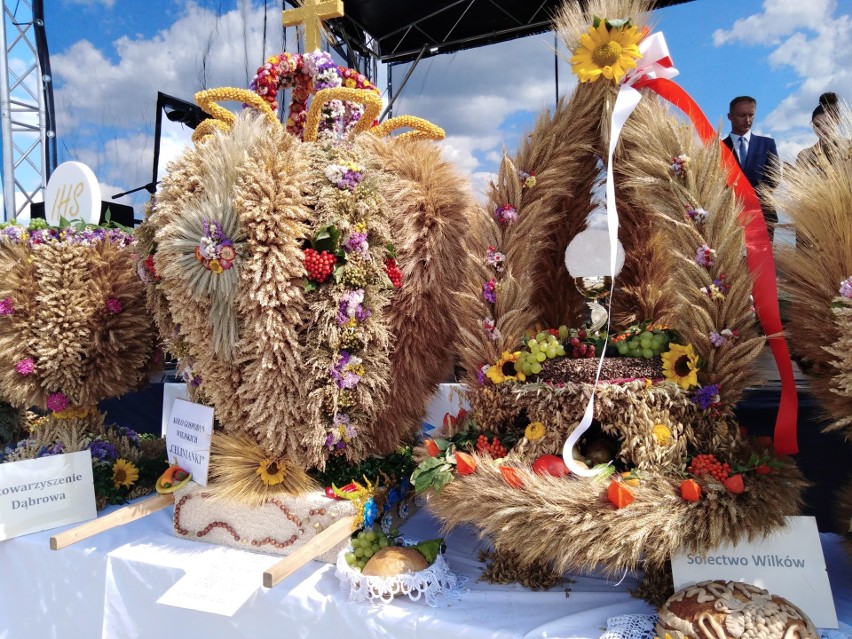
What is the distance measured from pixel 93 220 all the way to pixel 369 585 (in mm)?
1401

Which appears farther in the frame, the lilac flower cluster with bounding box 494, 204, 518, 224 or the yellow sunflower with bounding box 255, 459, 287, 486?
the yellow sunflower with bounding box 255, 459, 287, 486

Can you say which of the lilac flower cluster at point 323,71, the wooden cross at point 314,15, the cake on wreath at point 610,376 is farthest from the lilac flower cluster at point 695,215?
the wooden cross at point 314,15

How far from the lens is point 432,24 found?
17.2 feet

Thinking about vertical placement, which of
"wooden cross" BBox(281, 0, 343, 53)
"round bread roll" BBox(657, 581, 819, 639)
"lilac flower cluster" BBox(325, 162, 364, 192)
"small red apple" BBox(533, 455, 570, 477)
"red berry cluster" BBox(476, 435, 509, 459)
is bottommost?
"round bread roll" BBox(657, 581, 819, 639)

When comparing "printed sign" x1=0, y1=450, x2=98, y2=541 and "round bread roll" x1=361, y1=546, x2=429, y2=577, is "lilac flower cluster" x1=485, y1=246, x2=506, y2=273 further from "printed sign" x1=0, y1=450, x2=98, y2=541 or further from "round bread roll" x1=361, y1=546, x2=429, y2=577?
"printed sign" x1=0, y1=450, x2=98, y2=541

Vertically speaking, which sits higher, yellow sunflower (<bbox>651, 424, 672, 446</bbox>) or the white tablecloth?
yellow sunflower (<bbox>651, 424, 672, 446</bbox>)

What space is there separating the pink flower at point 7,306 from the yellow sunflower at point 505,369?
132 cm

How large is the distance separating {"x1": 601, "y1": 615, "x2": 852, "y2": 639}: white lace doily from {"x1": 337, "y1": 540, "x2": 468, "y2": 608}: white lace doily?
11.9 inches

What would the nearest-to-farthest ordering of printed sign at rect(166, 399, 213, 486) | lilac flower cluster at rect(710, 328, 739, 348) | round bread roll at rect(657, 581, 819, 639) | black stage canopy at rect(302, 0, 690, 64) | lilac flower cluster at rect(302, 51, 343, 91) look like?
round bread roll at rect(657, 581, 819, 639) → lilac flower cluster at rect(710, 328, 739, 348) → printed sign at rect(166, 399, 213, 486) → lilac flower cluster at rect(302, 51, 343, 91) → black stage canopy at rect(302, 0, 690, 64)

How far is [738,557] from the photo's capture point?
3.29 ft

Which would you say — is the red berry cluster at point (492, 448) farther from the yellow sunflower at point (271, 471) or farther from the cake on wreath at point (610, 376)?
the yellow sunflower at point (271, 471)

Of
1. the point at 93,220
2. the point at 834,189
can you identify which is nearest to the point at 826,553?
the point at 834,189

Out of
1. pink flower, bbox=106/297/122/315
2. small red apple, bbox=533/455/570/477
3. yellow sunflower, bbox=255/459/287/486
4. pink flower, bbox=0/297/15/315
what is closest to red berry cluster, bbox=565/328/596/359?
small red apple, bbox=533/455/570/477

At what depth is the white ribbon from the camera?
108cm
